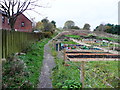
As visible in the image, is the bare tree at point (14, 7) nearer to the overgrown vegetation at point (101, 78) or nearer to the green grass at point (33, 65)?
the green grass at point (33, 65)

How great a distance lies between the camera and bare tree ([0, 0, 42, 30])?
47.1ft

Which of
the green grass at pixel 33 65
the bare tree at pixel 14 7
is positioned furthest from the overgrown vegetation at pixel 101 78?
the bare tree at pixel 14 7

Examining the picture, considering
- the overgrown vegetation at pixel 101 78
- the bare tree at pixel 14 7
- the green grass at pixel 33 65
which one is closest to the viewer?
the overgrown vegetation at pixel 101 78

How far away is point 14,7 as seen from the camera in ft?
49.2

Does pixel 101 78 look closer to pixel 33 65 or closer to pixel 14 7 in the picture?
pixel 33 65

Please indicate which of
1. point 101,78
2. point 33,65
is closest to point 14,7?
point 33,65

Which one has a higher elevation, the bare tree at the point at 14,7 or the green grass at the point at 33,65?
the bare tree at the point at 14,7

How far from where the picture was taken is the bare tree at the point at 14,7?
47.1 ft

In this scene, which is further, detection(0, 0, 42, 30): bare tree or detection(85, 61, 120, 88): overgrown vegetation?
detection(0, 0, 42, 30): bare tree

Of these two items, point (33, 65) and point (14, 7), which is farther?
point (14, 7)

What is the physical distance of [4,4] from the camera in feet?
47.1

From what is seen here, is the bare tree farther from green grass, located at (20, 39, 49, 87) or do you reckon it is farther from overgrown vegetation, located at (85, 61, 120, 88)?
overgrown vegetation, located at (85, 61, 120, 88)

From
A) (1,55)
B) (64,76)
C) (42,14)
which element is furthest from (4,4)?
(64,76)

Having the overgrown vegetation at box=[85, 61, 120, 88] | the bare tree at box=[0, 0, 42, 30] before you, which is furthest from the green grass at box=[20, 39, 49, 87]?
→ the bare tree at box=[0, 0, 42, 30]
